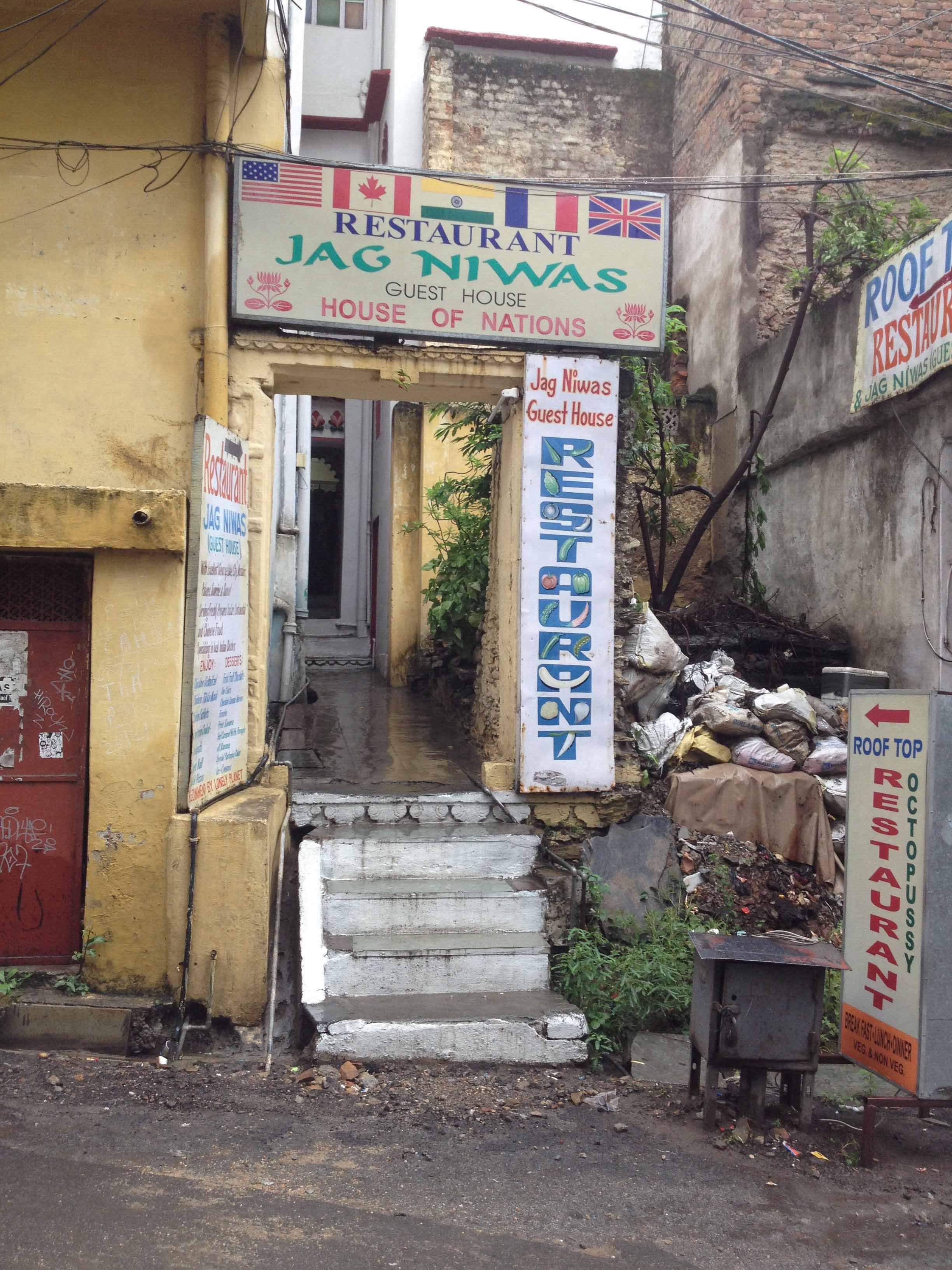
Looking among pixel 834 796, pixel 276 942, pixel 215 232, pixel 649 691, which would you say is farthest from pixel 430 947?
pixel 215 232

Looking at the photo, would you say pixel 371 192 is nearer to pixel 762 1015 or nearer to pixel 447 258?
pixel 447 258

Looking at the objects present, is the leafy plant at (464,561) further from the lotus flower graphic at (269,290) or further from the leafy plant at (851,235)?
the leafy plant at (851,235)

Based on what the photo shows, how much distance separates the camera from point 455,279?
6.77 metres

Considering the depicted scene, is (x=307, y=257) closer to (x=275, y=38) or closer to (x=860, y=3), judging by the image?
(x=275, y=38)

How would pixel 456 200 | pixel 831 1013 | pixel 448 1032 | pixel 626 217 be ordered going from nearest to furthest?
pixel 448 1032 < pixel 831 1013 < pixel 456 200 < pixel 626 217

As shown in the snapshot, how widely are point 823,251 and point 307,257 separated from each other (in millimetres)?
6516

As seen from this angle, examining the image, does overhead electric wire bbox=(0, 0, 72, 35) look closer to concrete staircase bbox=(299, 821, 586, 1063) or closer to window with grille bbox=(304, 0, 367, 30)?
concrete staircase bbox=(299, 821, 586, 1063)

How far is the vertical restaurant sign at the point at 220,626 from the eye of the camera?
19.1 ft

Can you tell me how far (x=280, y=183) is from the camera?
651 cm

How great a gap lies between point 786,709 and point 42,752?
5.37 m

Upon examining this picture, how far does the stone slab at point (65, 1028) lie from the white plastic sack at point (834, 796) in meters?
5.09

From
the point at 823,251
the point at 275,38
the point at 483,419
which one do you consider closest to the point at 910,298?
the point at 823,251

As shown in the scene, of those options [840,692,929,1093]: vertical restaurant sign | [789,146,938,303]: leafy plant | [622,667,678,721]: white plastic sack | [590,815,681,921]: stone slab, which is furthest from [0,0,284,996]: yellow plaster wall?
[789,146,938,303]: leafy plant

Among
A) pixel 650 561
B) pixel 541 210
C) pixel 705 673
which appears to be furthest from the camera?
pixel 650 561
